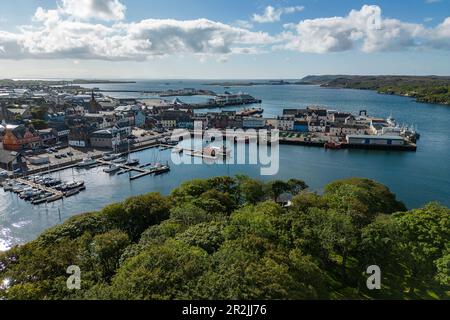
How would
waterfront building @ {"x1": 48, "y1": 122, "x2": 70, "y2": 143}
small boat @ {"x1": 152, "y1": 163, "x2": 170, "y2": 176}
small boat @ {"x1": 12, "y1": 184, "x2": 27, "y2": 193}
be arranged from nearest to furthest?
small boat @ {"x1": 12, "y1": 184, "x2": 27, "y2": 193} → small boat @ {"x1": 152, "y1": 163, "x2": 170, "y2": 176} → waterfront building @ {"x1": 48, "y1": 122, "x2": 70, "y2": 143}

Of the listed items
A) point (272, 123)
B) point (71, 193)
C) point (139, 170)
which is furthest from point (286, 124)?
point (71, 193)

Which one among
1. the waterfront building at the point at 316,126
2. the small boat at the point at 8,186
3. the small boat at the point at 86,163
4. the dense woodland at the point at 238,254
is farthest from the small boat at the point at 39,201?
the waterfront building at the point at 316,126

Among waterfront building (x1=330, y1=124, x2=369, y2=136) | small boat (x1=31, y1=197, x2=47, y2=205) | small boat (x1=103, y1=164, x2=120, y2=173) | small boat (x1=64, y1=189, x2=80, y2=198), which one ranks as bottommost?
small boat (x1=31, y1=197, x2=47, y2=205)

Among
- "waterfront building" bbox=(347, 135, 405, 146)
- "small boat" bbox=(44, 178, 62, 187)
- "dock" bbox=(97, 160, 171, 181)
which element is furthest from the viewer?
"waterfront building" bbox=(347, 135, 405, 146)

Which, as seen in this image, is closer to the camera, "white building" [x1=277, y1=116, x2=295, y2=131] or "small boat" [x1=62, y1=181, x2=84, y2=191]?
"small boat" [x1=62, y1=181, x2=84, y2=191]

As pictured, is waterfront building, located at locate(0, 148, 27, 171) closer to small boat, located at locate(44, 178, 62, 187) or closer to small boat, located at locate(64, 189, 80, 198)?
small boat, located at locate(44, 178, 62, 187)

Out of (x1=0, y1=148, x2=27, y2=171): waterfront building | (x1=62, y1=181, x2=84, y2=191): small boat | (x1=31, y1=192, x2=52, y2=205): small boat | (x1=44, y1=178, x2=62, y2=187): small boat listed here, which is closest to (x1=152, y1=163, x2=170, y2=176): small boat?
(x1=62, y1=181, x2=84, y2=191): small boat

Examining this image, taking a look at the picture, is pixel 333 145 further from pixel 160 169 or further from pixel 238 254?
pixel 238 254
